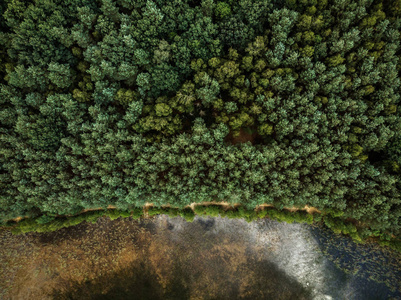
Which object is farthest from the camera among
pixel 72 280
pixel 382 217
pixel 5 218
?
pixel 72 280

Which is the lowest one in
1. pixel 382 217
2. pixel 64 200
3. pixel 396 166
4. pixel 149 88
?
pixel 64 200

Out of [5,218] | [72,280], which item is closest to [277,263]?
[72,280]

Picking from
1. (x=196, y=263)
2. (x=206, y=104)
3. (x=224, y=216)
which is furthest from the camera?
(x=196, y=263)

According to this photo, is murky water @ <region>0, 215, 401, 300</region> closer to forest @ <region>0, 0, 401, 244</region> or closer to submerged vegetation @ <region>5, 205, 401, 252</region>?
submerged vegetation @ <region>5, 205, 401, 252</region>

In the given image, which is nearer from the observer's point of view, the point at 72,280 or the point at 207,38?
the point at 207,38

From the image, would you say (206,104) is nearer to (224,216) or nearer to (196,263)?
(224,216)

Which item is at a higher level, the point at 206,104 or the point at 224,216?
the point at 206,104

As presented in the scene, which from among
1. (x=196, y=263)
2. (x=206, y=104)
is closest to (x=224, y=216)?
(x=196, y=263)

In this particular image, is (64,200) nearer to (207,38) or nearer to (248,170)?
(248,170)

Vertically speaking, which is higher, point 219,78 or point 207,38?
point 207,38
